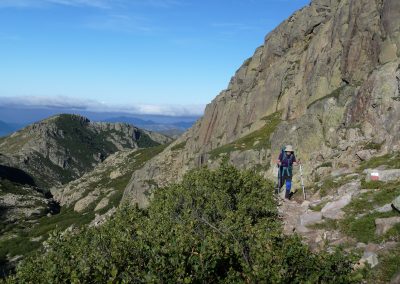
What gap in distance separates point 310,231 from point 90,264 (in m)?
12.4

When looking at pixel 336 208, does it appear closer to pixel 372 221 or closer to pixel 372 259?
pixel 372 221

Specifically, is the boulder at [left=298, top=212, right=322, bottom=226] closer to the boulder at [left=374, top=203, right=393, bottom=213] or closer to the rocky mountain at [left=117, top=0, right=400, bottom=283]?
the rocky mountain at [left=117, top=0, right=400, bottom=283]

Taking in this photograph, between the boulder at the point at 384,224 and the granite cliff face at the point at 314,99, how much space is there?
16948mm

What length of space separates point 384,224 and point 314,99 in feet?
245

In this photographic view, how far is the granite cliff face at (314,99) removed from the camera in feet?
142

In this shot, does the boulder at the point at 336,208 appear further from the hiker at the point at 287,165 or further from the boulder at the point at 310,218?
the hiker at the point at 287,165

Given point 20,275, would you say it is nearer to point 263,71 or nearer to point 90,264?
point 90,264

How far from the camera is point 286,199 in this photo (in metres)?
30.9

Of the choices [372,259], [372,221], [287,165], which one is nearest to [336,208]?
[372,221]

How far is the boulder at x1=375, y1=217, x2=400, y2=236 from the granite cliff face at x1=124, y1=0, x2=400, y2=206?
16.9m

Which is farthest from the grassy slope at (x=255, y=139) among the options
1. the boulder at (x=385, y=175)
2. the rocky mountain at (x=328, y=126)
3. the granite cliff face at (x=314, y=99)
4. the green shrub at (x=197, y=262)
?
the green shrub at (x=197, y=262)

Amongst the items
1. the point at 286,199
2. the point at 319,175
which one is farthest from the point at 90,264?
the point at 319,175

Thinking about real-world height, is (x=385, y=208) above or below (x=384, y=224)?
above

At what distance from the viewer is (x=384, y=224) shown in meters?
18.2
